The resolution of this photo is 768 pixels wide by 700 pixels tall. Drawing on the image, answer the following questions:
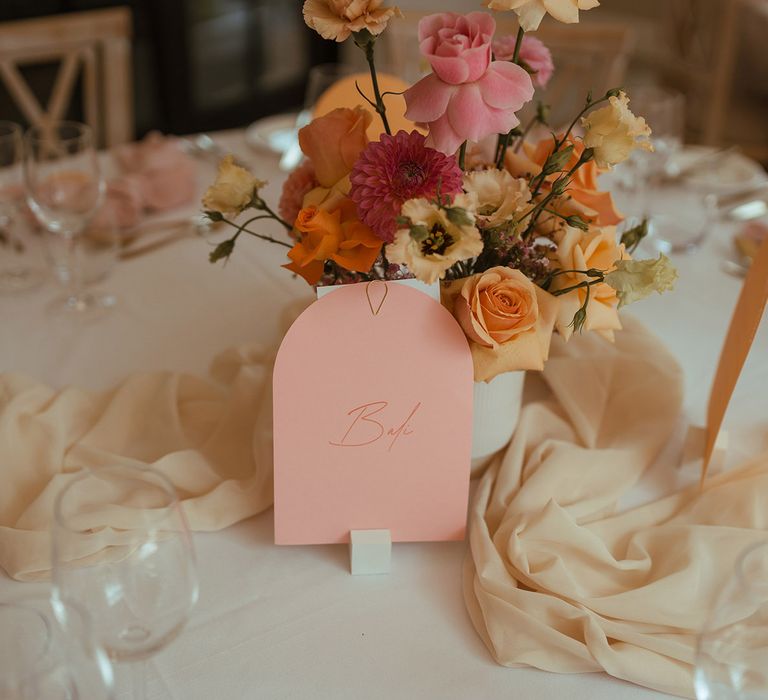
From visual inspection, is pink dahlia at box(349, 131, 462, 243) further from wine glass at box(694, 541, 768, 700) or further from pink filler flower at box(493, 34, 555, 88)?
Result: wine glass at box(694, 541, 768, 700)

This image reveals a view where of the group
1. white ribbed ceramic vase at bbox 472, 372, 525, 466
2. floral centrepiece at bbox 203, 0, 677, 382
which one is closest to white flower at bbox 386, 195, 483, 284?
floral centrepiece at bbox 203, 0, 677, 382

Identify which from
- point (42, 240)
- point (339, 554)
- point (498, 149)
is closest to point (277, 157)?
point (42, 240)

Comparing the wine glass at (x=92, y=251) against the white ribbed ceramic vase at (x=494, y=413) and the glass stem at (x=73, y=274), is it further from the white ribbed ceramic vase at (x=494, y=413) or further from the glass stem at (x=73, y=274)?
the white ribbed ceramic vase at (x=494, y=413)

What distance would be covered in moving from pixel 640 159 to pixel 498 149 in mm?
658

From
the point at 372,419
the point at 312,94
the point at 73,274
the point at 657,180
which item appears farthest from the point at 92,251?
the point at 657,180

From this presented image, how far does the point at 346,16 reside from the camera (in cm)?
74

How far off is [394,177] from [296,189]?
0.17m

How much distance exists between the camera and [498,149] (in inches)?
36.1

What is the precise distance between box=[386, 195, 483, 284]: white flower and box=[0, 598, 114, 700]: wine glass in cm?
35

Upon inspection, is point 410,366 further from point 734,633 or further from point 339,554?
point 734,633

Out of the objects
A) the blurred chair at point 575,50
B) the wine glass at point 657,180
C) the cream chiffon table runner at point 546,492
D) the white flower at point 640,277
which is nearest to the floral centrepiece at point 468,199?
the white flower at point 640,277

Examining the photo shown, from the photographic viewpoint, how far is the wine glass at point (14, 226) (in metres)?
1.39

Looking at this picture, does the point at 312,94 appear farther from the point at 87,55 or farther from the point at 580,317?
the point at 580,317

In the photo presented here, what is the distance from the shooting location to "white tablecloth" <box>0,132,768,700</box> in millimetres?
774
